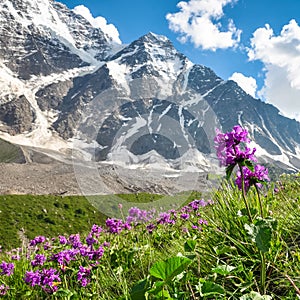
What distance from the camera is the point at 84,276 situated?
15.4ft

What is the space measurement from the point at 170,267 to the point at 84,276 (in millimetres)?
3377

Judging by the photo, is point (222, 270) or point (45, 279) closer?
point (222, 270)

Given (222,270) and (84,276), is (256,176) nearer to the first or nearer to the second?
(222,270)

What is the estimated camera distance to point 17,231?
76875 mm

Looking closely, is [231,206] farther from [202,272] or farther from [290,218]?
[202,272]

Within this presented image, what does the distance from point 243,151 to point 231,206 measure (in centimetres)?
103

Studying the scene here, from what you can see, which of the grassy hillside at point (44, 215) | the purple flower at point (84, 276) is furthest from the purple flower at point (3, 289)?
the grassy hillside at point (44, 215)

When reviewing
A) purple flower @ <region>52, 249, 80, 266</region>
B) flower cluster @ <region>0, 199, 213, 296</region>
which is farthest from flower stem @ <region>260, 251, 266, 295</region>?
purple flower @ <region>52, 249, 80, 266</region>

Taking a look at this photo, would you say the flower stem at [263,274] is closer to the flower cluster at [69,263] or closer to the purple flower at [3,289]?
the flower cluster at [69,263]

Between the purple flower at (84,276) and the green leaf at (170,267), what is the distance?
321 centimetres

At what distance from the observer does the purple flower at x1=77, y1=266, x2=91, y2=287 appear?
4.59 metres

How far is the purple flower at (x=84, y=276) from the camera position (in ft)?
15.1

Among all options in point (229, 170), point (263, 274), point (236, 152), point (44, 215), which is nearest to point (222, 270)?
point (263, 274)

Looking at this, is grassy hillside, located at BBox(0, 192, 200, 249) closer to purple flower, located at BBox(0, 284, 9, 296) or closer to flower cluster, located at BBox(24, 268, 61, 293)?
purple flower, located at BBox(0, 284, 9, 296)
